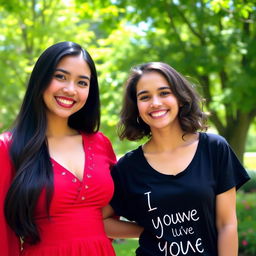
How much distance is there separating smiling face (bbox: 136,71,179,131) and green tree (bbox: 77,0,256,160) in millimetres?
5592

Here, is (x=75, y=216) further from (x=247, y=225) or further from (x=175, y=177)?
(x=247, y=225)

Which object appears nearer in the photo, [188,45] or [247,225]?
[247,225]

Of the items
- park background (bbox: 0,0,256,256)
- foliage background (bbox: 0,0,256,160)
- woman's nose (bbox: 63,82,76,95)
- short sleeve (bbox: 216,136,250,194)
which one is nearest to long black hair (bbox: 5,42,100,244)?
woman's nose (bbox: 63,82,76,95)

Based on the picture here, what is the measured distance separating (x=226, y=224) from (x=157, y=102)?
82cm

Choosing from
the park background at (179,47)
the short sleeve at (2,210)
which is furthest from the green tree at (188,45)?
the short sleeve at (2,210)

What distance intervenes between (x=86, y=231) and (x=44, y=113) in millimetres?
769

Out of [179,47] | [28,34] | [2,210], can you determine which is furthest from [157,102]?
[28,34]

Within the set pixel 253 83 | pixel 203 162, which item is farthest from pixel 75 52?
pixel 253 83

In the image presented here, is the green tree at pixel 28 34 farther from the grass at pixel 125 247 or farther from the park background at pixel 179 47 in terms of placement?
the grass at pixel 125 247

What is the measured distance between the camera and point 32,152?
277cm

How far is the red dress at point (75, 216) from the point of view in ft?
8.88

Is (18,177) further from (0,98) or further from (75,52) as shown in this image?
(0,98)

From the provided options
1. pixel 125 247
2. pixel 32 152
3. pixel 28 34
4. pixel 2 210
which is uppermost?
pixel 28 34

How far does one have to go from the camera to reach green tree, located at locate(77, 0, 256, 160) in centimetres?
900
